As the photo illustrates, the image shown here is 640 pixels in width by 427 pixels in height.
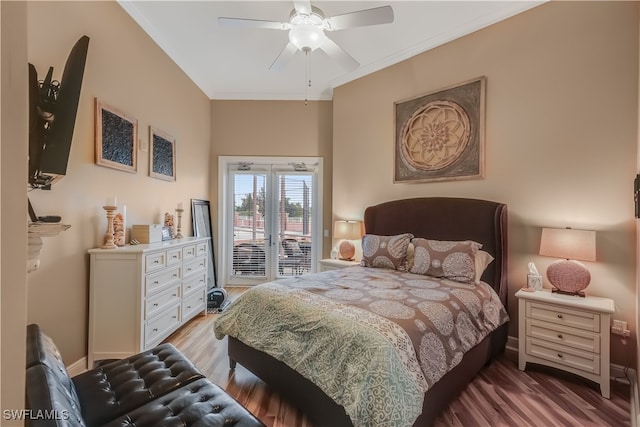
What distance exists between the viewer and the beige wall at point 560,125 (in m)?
2.38

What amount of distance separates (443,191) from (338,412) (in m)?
2.71

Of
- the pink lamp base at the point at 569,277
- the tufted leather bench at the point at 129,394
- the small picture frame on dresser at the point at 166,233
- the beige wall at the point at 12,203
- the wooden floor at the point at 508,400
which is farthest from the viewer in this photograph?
the small picture frame on dresser at the point at 166,233

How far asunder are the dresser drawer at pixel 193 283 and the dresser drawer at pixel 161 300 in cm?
13

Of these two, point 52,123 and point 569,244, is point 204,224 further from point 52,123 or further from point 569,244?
point 569,244

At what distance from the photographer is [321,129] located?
4.97 metres

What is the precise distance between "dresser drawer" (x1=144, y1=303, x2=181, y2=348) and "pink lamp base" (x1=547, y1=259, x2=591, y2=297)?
3.61m

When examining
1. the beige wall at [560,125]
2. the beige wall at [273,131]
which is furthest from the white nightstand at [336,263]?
the beige wall at [560,125]

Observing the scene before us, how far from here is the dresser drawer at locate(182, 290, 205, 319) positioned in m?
3.28

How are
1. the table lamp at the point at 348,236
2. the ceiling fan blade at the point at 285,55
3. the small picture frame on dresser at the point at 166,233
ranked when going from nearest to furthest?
the ceiling fan blade at the point at 285,55 → the small picture frame on dresser at the point at 166,233 → the table lamp at the point at 348,236

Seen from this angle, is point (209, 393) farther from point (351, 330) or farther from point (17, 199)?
point (17, 199)

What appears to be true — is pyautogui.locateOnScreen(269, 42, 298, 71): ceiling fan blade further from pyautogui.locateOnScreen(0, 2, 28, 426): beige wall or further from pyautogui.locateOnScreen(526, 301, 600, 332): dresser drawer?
pyautogui.locateOnScreen(526, 301, 600, 332): dresser drawer

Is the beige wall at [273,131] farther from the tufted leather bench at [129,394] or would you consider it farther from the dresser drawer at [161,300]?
the tufted leather bench at [129,394]

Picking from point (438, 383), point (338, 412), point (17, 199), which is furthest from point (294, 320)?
point (17, 199)

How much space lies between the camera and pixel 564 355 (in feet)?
7.59
